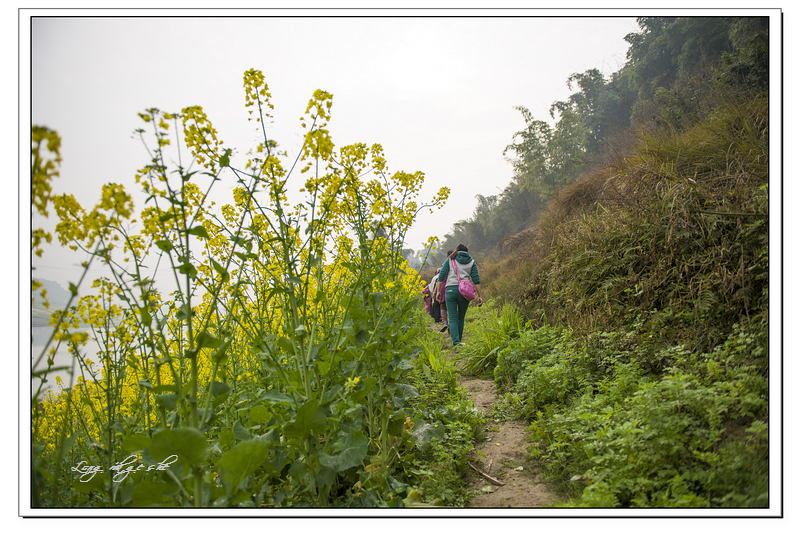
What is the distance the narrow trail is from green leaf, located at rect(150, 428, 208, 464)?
1.49 m

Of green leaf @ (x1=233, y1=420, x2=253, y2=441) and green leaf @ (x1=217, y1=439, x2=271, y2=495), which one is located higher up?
green leaf @ (x1=217, y1=439, x2=271, y2=495)

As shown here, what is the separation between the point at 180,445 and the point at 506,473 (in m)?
1.95

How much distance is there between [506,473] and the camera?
2.48m

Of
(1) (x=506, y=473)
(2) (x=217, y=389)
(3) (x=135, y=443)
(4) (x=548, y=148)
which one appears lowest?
(1) (x=506, y=473)

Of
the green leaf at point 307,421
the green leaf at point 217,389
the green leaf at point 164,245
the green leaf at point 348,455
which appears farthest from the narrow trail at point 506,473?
the green leaf at point 164,245

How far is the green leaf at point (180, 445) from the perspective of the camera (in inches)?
46.2

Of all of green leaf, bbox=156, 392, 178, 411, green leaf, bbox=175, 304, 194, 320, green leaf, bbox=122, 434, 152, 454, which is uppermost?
green leaf, bbox=175, 304, 194, 320

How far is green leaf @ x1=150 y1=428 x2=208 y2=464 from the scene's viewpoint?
46.2 inches

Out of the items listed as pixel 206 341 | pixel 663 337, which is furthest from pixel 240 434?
pixel 663 337

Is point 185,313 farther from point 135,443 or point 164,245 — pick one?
point 135,443

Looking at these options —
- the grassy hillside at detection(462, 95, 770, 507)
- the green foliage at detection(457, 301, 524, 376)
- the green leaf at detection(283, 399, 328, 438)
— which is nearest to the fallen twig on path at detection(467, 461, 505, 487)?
the grassy hillside at detection(462, 95, 770, 507)

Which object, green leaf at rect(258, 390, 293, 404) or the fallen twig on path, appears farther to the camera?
the fallen twig on path

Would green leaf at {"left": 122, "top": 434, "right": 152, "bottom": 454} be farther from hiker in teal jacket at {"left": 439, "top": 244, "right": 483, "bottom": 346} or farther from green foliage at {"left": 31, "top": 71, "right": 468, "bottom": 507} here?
hiker in teal jacket at {"left": 439, "top": 244, "right": 483, "bottom": 346}
